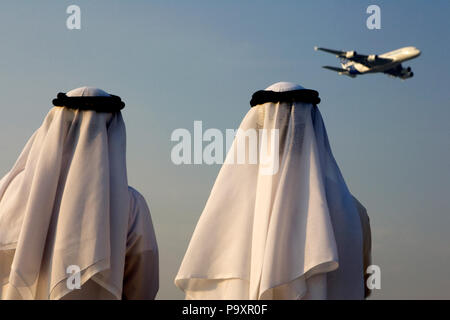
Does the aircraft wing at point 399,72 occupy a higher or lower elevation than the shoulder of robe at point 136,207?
higher

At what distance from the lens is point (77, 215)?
5074 mm

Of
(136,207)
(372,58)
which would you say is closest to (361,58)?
(372,58)

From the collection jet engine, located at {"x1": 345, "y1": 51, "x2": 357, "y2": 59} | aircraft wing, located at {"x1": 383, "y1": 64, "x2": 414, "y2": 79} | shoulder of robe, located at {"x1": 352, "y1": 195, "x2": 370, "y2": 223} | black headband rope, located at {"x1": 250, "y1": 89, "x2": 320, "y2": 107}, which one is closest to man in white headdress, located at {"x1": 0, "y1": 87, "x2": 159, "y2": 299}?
black headband rope, located at {"x1": 250, "y1": 89, "x2": 320, "y2": 107}

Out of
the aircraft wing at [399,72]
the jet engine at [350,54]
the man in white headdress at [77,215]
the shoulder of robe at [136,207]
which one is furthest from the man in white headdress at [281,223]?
the aircraft wing at [399,72]

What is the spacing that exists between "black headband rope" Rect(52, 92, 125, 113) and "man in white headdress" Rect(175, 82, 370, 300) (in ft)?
3.97

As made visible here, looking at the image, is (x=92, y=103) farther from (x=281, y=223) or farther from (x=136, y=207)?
(x=281, y=223)

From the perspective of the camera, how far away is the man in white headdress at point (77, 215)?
4945 mm

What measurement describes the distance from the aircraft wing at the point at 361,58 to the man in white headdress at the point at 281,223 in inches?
1605

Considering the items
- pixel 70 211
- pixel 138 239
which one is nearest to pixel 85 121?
pixel 70 211

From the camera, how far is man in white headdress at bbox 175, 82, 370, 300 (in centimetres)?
446

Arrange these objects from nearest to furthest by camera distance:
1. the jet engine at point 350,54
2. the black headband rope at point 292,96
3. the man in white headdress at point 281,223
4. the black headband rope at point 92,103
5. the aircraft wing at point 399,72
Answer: the man in white headdress at point 281,223 < the black headband rope at point 292,96 < the black headband rope at point 92,103 < the jet engine at point 350,54 < the aircraft wing at point 399,72

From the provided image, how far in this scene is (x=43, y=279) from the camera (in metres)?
5.11

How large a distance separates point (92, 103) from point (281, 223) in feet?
6.65

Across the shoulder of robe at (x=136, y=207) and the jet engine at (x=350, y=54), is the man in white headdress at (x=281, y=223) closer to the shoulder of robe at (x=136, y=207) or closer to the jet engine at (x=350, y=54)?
the shoulder of robe at (x=136, y=207)
